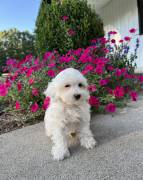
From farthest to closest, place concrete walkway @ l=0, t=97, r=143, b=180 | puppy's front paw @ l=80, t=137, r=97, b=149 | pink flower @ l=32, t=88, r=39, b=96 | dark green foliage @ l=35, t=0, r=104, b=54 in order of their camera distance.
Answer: dark green foliage @ l=35, t=0, r=104, b=54 → pink flower @ l=32, t=88, r=39, b=96 → puppy's front paw @ l=80, t=137, r=97, b=149 → concrete walkway @ l=0, t=97, r=143, b=180

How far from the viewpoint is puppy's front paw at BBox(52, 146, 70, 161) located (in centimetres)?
273

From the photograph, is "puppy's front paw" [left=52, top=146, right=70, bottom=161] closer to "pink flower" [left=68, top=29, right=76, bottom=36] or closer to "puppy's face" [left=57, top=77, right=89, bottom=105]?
"puppy's face" [left=57, top=77, right=89, bottom=105]

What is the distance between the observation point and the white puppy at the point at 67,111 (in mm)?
2822

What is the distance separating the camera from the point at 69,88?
2.84 meters

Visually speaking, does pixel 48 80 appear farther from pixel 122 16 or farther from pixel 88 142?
pixel 122 16

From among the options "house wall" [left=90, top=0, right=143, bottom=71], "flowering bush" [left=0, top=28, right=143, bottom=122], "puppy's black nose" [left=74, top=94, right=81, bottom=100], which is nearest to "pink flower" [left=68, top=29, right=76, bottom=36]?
"flowering bush" [left=0, top=28, right=143, bottom=122]

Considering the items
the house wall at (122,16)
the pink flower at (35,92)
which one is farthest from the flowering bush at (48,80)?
the house wall at (122,16)

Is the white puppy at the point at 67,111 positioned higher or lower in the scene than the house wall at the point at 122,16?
lower

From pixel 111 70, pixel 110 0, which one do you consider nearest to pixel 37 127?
pixel 111 70

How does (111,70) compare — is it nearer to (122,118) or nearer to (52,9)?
(122,118)

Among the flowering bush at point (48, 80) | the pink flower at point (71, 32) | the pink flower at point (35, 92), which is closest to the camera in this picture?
the pink flower at point (35, 92)

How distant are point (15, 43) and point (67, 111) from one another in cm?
4001

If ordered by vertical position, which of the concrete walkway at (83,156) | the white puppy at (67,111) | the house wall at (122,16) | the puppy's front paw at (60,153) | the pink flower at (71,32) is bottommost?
the concrete walkway at (83,156)

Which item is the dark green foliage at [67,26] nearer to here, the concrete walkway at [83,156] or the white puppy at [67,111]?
the concrete walkway at [83,156]
